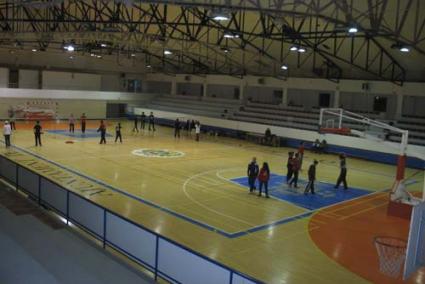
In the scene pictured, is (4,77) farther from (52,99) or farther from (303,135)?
(303,135)

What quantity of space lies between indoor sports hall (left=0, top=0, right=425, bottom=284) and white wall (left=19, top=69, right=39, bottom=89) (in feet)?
0.34

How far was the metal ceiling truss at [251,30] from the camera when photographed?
20656 mm

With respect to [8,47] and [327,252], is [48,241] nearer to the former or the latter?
[327,252]

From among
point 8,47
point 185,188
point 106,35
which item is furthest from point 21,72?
point 185,188

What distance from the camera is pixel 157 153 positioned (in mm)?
28344

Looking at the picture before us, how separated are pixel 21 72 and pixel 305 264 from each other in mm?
41658

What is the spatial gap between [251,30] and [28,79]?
27184mm

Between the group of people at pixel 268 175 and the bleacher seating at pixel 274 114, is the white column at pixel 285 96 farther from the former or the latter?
the group of people at pixel 268 175

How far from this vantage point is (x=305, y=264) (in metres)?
11.4

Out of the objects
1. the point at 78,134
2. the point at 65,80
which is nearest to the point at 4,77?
the point at 65,80

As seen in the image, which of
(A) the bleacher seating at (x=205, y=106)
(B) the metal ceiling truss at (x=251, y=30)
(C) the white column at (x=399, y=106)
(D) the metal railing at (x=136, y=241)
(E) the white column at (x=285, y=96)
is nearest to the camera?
(D) the metal railing at (x=136, y=241)

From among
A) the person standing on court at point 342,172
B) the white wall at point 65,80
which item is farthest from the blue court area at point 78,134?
the person standing on court at point 342,172

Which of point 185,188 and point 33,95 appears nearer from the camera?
point 185,188

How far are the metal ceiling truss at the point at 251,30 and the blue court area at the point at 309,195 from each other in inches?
281
